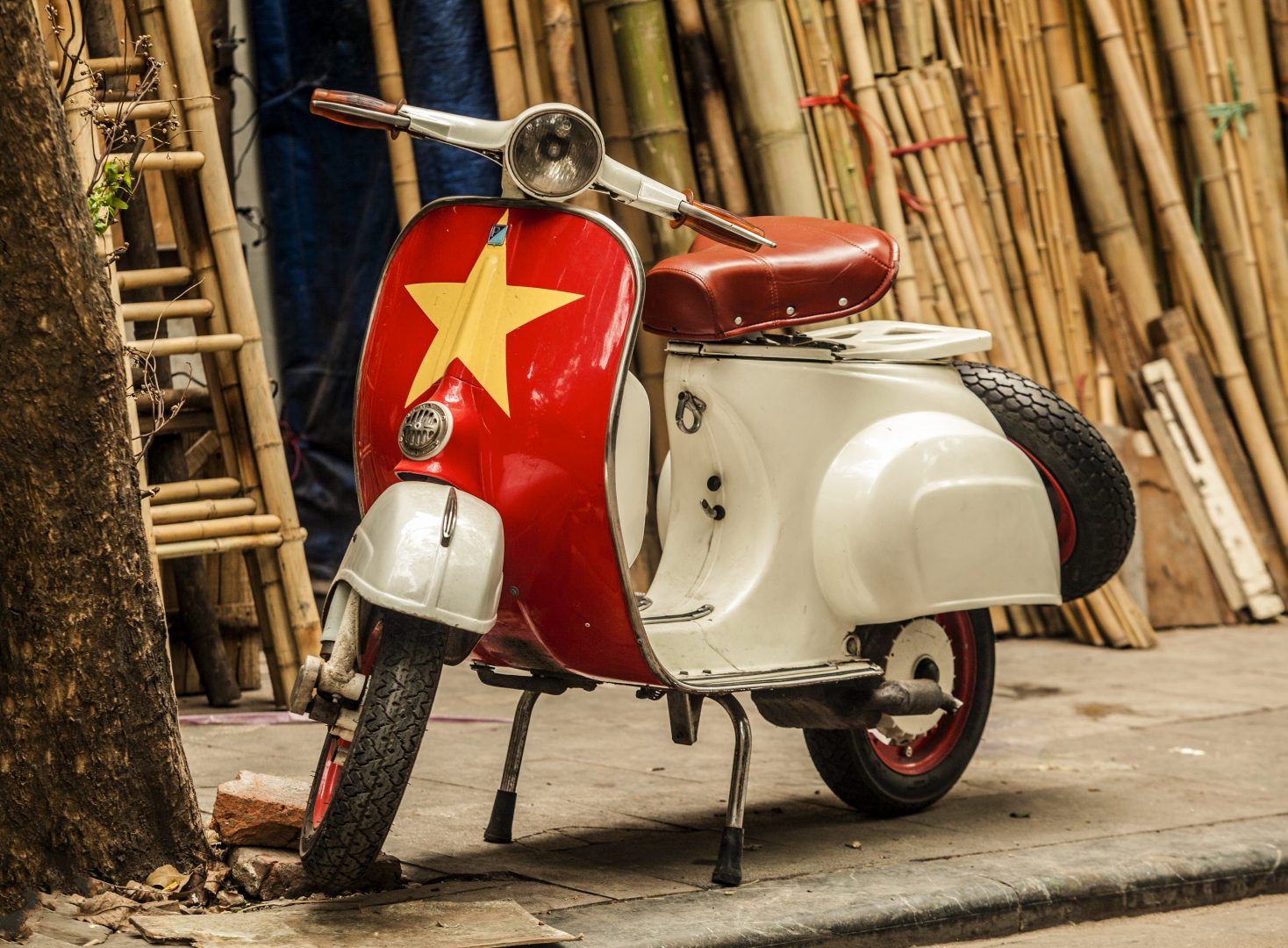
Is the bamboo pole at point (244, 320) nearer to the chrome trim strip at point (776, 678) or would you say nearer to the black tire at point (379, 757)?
the chrome trim strip at point (776, 678)

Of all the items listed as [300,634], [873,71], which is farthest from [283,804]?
[873,71]

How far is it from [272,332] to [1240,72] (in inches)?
168

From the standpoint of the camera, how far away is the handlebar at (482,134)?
2.84 metres

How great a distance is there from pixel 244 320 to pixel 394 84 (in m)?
1.67

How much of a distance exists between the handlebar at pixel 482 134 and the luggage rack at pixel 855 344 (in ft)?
1.06

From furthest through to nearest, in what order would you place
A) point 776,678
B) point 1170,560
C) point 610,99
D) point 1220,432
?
point 1220,432
point 1170,560
point 610,99
point 776,678

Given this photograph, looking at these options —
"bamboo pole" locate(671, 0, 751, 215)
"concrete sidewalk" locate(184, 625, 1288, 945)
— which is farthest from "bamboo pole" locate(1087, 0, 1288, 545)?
"bamboo pole" locate(671, 0, 751, 215)

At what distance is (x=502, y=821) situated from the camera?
10.9 ft

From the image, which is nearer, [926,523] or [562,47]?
[926,523]

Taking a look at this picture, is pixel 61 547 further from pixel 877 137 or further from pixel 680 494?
pixel 877 137

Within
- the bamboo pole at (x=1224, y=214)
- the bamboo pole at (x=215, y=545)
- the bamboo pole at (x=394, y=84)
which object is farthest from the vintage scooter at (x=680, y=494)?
the bamboo pole at (x=1224, y=214)

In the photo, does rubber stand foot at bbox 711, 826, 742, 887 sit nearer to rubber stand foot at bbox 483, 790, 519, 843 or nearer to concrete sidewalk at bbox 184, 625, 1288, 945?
concrete sidewalk at bbox 184, 625, 1288, 945

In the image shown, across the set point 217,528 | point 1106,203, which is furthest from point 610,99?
point 217,528

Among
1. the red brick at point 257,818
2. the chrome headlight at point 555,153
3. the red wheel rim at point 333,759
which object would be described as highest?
the chrome headlight at point 555,153
